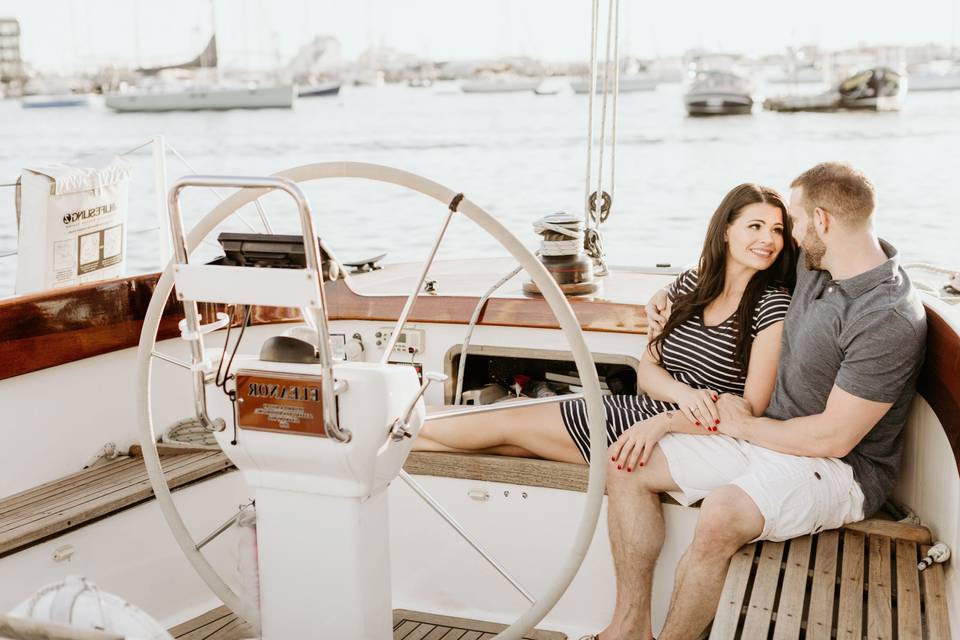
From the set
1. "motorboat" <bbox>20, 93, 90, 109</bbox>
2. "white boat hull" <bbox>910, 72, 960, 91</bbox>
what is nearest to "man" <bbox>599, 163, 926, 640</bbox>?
"motorboat" <bbox>20, 93, 90, 109</bbox>

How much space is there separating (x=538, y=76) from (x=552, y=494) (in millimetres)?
51752

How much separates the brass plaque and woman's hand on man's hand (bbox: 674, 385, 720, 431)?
2.99ft

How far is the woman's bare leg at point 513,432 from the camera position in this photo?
2.39 metres

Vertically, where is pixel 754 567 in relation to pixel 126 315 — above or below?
below

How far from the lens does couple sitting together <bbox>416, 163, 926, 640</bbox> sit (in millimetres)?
1994

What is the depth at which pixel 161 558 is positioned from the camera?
2.45 m

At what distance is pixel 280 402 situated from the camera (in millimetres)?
1653

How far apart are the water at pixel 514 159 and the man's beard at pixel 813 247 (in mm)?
2296

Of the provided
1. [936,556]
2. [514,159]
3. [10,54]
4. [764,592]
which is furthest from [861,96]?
[10,54]

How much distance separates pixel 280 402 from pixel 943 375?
122cm

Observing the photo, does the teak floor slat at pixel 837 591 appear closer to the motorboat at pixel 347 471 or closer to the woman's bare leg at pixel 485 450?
the motorboat at pixel 347 471

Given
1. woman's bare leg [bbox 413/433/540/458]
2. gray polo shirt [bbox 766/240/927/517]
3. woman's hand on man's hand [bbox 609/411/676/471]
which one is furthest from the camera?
woman's bare leg [bbox 413/433/540/458]

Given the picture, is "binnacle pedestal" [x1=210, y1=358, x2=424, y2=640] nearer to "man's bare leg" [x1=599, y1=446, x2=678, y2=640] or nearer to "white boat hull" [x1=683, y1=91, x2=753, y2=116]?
"man's bare leg" [x1=599, y1=446, x2=678, y2=640]

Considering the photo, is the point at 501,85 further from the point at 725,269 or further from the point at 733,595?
the point at 733,595
